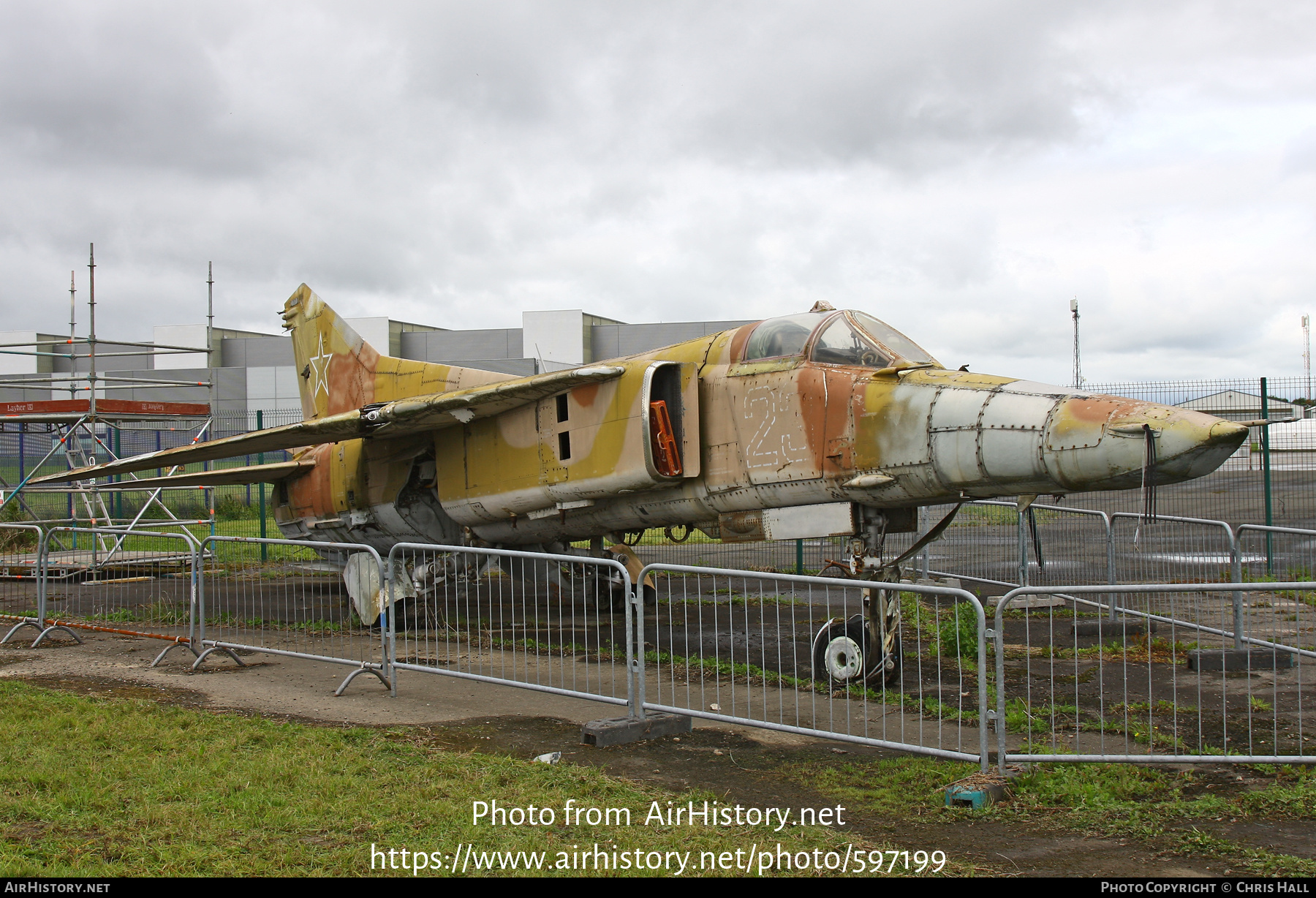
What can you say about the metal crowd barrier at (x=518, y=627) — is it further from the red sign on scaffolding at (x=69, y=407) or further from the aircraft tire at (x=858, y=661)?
the red sign on scaffolding at (x=69, y=407)

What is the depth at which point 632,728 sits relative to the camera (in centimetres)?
621

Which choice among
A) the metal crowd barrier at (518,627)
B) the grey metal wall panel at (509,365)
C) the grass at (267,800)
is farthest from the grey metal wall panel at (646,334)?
the grass at (267,800)

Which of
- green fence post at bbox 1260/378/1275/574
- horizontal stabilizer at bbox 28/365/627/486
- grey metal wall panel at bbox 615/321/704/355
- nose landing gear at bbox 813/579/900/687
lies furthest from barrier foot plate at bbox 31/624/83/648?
grey metal wall panel at bbox 615/321/704/355

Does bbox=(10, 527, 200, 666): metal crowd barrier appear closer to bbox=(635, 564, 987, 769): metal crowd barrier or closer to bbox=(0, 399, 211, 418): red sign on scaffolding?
A: bbox=(0, 399, 211, 418): red sign on scaffolding

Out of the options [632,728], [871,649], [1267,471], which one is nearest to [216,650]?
[632,728]

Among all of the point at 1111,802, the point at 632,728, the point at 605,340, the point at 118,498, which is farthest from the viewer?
the point at 605,340

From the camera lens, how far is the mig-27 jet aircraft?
22.6 feet

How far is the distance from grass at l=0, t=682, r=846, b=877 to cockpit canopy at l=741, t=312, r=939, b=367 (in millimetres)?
4317

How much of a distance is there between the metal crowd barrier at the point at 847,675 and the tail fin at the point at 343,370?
4.42m

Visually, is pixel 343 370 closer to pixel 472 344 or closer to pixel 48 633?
Result: pixel 48 633

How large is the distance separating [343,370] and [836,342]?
779 centimetres

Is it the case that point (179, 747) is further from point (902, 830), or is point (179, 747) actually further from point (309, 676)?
point (902, 830)
